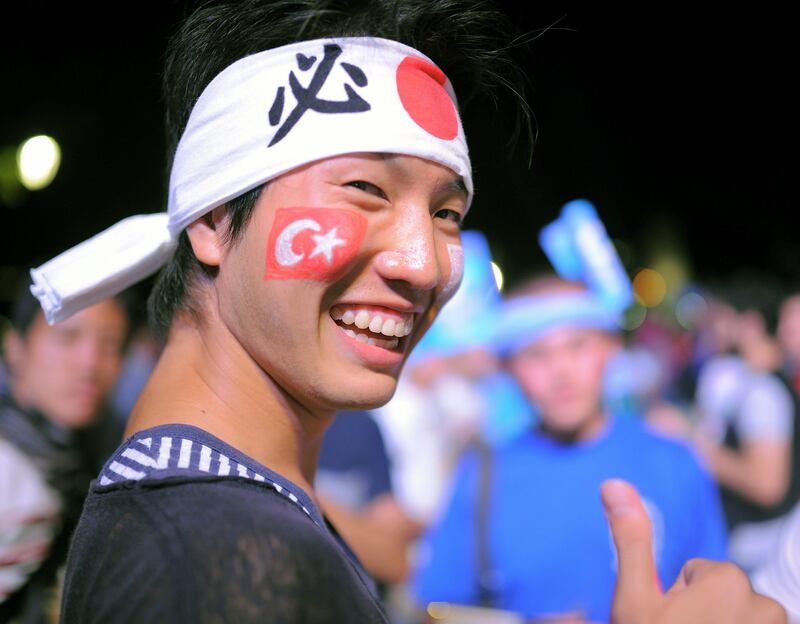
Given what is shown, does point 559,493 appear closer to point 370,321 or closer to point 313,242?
point 370,321

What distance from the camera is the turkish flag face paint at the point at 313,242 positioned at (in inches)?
48.2

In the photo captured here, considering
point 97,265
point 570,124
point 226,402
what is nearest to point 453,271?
point 226,402

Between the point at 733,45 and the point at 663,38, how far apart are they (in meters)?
1.39

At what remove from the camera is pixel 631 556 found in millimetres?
1178

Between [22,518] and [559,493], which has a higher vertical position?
[22,518]

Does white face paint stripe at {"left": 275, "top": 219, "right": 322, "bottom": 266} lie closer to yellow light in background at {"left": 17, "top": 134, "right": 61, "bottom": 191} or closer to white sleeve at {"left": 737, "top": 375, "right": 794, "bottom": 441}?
white sleeve at {"left": 737, "top": 375, "right": 794, "bottom": 441}

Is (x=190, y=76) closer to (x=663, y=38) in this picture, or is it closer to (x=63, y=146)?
(x=63, y=146)

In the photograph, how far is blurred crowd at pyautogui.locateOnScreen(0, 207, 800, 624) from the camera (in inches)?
113

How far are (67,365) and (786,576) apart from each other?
2872 millimetres

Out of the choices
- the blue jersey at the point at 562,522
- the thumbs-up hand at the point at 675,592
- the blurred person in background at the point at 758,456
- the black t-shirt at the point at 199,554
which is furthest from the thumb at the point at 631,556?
the blurred person in background at the point at 758,456

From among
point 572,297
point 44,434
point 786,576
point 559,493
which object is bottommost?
point 786,576

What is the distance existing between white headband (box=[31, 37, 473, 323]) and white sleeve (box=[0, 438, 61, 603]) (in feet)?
5.07

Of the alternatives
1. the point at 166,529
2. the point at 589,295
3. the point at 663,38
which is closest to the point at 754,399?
the point at 589,295

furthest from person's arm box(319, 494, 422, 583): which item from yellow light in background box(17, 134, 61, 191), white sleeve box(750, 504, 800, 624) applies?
yellow light in background box(17, 134, 61, 191)
